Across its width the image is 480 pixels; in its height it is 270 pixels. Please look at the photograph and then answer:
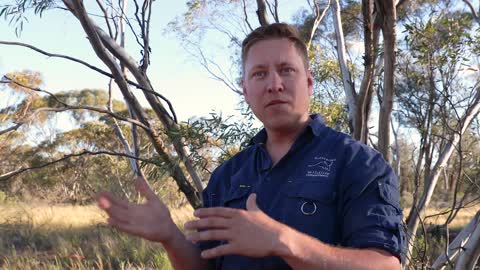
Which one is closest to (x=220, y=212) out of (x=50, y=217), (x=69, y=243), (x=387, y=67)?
(x=387, y=67)

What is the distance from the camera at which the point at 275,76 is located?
5.69 feet

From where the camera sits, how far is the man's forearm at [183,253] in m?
1.69

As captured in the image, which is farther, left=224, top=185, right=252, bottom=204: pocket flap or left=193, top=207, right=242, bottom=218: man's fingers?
left=224, top=185, right=252, bottom=204: pocket flap

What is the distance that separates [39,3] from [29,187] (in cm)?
2016

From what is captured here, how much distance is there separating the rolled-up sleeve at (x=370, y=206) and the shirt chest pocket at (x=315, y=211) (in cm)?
3

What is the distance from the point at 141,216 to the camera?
151 centimetres

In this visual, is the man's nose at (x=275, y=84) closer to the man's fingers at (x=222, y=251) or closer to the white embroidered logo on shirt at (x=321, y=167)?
the white embroidered logo on shirt at (x=321, y=167)

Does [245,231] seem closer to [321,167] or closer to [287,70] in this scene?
[321,167]

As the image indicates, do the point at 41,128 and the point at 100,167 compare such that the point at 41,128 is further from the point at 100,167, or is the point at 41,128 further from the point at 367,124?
the point at 367,124

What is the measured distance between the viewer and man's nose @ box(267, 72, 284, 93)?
1.72m

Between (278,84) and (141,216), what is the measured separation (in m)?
0.56

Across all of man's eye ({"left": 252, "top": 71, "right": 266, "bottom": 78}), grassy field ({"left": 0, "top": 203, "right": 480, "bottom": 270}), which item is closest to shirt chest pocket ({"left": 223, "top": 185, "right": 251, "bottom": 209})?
man's eye ({"left": 252, "top": 71, "right": 266, "bottom": 78})

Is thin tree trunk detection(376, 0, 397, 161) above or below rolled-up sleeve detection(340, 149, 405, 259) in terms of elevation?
above

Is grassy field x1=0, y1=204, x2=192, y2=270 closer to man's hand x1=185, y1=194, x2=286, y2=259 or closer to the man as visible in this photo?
the man
